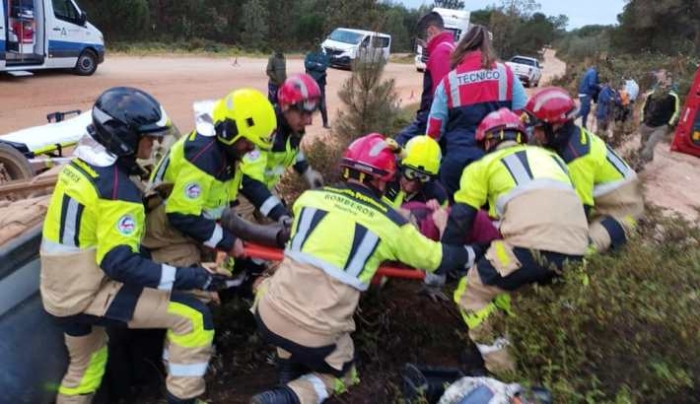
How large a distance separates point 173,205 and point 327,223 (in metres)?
1.09

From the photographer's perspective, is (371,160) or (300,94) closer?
(371,160)

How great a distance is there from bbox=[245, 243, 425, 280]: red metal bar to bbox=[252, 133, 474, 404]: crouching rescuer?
0.40 meters

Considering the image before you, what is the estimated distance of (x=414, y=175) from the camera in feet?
14.7

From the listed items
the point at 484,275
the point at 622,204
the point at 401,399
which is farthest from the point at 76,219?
the point at 622,204

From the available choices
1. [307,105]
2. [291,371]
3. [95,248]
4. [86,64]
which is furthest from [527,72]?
[95,248]

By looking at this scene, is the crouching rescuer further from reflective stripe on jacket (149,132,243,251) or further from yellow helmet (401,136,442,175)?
yellow helmet (401,136,442,175)

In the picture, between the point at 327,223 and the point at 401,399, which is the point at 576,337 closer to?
the point at 401,399

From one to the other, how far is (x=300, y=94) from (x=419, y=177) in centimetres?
106

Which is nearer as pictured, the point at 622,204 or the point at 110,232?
the point at 110,232

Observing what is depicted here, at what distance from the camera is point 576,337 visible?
8.93ft

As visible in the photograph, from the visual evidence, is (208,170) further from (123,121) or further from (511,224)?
→ (511,224)

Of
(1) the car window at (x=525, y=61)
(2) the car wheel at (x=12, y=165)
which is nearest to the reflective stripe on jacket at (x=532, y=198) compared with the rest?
(2) the car wheel at (x=12, y=165)

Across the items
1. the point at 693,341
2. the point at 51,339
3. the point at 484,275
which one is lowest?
the point at 51,339

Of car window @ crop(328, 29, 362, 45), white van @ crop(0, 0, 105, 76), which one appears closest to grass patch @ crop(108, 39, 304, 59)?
car window @ crop(328, 29, 362, 45)
